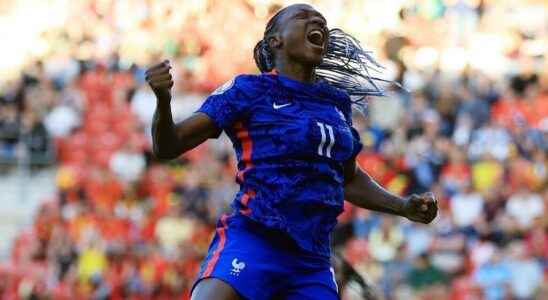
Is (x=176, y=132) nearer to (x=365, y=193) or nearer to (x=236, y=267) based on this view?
(x=236, y=267)

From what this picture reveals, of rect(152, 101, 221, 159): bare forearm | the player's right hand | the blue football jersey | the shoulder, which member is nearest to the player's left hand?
the blue football jersey

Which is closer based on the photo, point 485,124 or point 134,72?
point 485,124

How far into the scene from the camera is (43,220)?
14.0 meters

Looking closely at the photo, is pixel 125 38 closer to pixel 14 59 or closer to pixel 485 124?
pixel 14 59

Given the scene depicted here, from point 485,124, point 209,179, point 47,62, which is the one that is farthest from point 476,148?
point 47,62

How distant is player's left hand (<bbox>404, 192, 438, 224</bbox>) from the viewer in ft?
18.1

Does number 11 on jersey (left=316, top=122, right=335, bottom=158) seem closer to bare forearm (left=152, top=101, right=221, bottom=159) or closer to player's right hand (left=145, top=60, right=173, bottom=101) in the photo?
bare forearm (left=152, top=101, right=221, bottom=159)

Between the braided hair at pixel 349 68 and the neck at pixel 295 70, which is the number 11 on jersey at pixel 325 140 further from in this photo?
the braided hair at pixel 349 68

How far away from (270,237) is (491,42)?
36.2ft

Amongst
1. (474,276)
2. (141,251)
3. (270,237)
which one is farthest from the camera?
(141,251)

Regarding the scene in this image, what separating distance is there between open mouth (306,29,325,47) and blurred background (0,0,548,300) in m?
7.03

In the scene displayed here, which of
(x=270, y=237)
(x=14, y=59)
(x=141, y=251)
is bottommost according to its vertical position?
(x=141, y=251)

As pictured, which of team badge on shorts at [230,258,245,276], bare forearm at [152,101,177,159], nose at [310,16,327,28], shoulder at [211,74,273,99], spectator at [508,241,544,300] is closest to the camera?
bare forearm at [152,101,177,159]

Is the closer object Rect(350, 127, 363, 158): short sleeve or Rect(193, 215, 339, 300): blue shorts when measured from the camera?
Rect(193, 215, 339, 300): blue shorts
